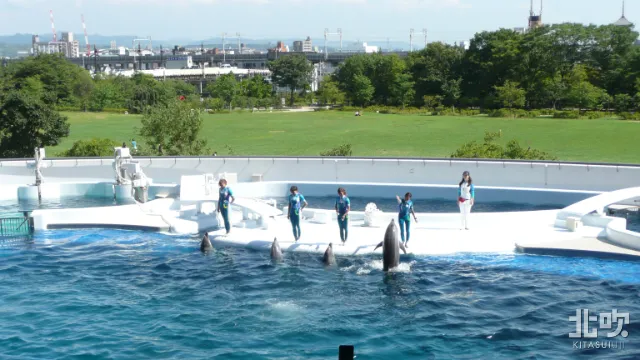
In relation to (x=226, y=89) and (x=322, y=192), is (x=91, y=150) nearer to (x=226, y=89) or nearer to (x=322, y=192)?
(x=322, y=192)

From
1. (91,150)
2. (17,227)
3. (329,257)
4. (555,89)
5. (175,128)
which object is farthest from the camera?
(555,89)

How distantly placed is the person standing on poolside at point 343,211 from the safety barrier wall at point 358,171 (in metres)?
10.3

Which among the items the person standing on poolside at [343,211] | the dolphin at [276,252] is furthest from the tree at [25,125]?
the person standing on poolside at [343,211]

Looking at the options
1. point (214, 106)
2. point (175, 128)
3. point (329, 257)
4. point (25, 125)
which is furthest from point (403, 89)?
point (329, 257)

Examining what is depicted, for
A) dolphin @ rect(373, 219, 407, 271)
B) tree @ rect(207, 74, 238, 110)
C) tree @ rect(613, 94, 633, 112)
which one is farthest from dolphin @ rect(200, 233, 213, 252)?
tree @ rect(207, 74, 238, 110)

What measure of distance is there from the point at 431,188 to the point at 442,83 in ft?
184

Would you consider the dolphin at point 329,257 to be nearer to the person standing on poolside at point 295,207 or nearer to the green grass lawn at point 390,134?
the person standing on poolside at point 295,207

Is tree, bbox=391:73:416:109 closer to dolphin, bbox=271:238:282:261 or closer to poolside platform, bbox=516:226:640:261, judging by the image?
poolside platform, bbox=516:226:640:261

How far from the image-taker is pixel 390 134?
5506 centimetres

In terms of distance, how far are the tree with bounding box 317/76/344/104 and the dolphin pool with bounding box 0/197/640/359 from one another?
74.0 m

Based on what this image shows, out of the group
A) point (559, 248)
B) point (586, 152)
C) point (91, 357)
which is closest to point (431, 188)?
point (559, 248)

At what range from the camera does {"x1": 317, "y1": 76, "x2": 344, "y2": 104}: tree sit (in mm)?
92562

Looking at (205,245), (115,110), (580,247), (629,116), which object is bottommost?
(205,245)

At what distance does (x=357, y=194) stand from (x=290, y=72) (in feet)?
278
